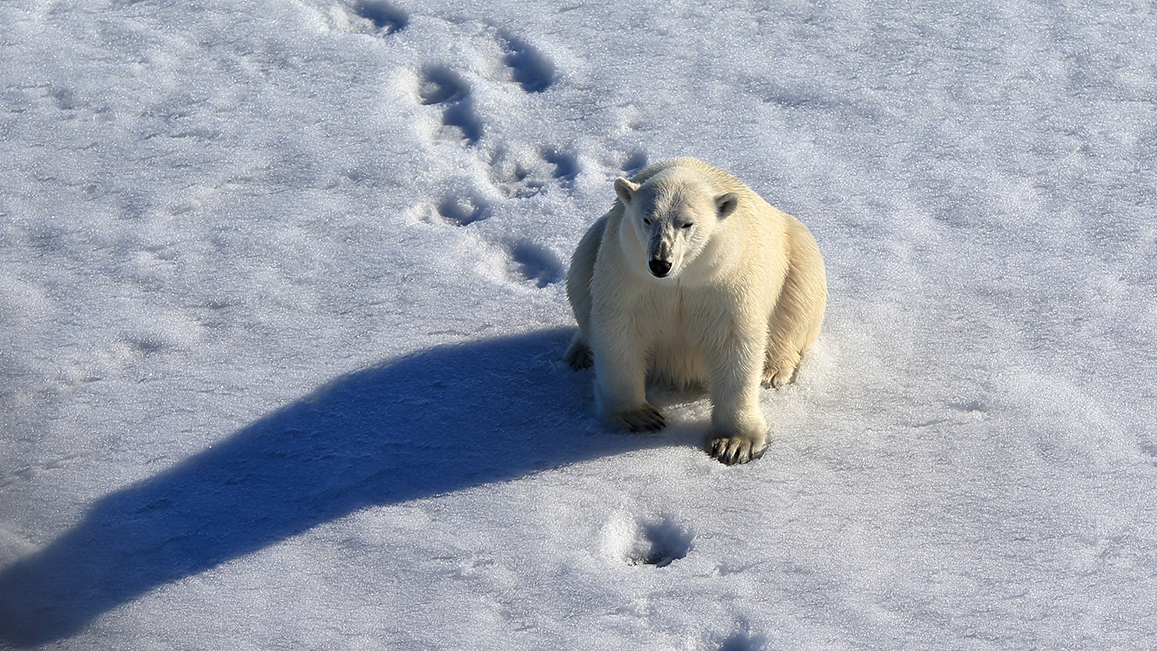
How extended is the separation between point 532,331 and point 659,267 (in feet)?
4.52

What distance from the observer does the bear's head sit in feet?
10.8

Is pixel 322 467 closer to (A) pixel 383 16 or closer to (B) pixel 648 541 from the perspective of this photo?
(B) pixel 648 541

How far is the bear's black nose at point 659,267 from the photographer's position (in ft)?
10.7

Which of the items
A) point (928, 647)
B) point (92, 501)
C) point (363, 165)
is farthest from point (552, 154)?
point (928, 647)

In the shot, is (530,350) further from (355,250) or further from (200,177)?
(200,177)

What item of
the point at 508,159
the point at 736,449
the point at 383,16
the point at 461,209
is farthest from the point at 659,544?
the point at 383,16

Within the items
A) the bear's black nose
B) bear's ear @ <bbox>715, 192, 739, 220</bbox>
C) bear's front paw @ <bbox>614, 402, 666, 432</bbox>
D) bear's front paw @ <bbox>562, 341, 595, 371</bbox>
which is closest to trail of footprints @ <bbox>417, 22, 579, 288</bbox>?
bear's front paw @ <bbox>562, 341, 595, 371</bbox>

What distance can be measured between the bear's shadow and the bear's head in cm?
86

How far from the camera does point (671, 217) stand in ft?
11.0

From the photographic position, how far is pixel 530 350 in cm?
446

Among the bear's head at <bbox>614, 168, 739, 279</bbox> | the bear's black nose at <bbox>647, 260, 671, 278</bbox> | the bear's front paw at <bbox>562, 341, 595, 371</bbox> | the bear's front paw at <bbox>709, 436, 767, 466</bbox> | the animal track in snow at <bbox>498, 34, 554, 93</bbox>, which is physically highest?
the bear's head at <bbox>614, 168, 739, 279</bbox>

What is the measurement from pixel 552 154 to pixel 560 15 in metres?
1.40

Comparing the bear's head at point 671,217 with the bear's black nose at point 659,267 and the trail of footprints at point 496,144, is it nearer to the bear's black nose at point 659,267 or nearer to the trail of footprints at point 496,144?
the bear's black nose at point 659,267

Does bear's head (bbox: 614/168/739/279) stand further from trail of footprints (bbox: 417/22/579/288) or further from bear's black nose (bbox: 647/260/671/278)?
trail of footprints (bbox: 417/22/579/288)
